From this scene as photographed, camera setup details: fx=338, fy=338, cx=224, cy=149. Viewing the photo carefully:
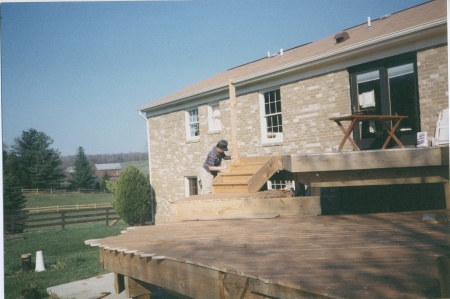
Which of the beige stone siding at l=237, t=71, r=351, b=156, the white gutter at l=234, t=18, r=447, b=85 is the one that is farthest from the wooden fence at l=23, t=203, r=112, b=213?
the white gutter at l=234, t=18, r=447, b=85

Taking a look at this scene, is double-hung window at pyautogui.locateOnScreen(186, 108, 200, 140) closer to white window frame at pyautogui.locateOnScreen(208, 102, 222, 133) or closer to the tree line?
white window frame at pyautogui.locateOnScreen(208, 102, 222, 133)

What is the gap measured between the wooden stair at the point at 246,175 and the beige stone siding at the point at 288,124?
136 inches

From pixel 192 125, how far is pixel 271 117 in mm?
4699

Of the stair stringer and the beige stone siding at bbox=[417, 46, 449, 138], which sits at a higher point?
the beige stone siding at bbox=[417, 46, 449, 138]

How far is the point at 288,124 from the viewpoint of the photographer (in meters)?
10.8

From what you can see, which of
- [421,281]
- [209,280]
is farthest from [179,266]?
[421,281]

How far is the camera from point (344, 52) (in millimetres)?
9000

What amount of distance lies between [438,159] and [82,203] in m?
35.5

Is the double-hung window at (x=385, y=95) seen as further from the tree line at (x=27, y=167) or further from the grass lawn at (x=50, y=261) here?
the tree line at (x=27, y=167)

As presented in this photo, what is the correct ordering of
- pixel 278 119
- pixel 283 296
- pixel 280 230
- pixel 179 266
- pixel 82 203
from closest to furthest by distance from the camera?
pixel 283 296, pixel 179 266, pixel 280 230, pixel 278 119, pixel 82 203

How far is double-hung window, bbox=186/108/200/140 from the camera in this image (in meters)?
15.0

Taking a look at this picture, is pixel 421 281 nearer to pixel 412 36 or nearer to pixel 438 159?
pixel 438 159

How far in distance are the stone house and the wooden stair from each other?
1.62ft

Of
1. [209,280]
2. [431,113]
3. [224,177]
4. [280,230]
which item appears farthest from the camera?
[431,113]
